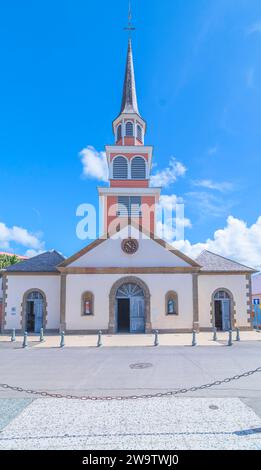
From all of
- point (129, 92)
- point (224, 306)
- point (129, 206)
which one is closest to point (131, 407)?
point (224, 306)

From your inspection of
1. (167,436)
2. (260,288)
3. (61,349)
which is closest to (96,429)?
(167,436)

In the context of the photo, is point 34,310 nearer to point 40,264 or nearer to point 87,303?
point 40,264

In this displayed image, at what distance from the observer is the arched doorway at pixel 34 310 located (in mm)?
22125

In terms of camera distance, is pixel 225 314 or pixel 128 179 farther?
pixel 128 179

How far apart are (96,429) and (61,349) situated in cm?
994

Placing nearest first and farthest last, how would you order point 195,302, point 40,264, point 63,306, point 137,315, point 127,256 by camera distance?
1. point 63,306
2. point 195,302
3. point 137,315
4. point 127,256
5. point 40,264

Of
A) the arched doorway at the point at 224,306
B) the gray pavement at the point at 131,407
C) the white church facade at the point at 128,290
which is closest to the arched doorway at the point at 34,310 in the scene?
the white church facade at the point at 128,290

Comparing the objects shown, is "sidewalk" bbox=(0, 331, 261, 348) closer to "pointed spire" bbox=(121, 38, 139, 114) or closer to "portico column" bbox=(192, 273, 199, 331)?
"portico column" bbox=(192, 273, 199, 331)

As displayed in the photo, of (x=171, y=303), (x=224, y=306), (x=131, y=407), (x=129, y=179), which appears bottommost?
(x=131, y=407)

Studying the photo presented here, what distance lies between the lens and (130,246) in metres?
21.9

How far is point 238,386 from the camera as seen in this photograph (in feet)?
28.1

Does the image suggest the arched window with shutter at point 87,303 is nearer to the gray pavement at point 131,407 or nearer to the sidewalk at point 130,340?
the sidewalk at point 130,340

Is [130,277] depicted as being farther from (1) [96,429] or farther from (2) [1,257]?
(2) [1,257]

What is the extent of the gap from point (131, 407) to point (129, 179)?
2148cm
